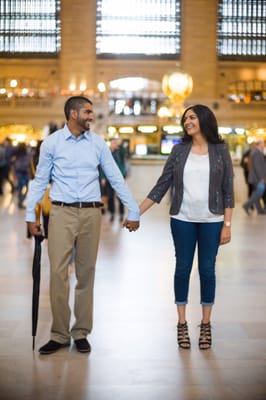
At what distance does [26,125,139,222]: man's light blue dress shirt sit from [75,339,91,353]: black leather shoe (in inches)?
31.2

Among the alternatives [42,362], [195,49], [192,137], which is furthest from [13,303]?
[195,49]

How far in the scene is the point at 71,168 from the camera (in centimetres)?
487

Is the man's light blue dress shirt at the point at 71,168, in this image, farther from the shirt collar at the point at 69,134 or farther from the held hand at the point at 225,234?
the held hand at the point at 225,234

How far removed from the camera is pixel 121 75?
49.9 metres

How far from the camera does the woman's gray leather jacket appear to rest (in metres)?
5.02

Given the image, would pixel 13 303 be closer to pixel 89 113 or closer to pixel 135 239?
pixel 89 113

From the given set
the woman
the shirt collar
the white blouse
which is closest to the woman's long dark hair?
the woman

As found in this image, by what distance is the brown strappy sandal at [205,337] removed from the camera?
5.07 m

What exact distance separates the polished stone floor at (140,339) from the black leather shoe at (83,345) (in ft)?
0.17

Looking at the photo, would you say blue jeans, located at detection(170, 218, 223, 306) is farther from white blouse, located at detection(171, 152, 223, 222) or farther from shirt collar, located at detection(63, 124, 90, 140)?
shirt collar, located at detection(63, 124, 90, 140)

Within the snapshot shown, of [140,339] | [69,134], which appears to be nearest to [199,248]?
[140,339]

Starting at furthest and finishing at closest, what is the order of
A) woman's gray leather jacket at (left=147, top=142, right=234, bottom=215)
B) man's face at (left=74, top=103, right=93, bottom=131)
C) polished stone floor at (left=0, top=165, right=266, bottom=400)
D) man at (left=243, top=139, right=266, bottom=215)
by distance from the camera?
man at (left=243, top=139, right=266, bottom=215) < woman's gray leather jacket at (left=147, top=142, right=234, bottom=215) < man's face at (left=74, top=103, right=93, bottom=131) < polished stone floor at (left=0, top=165, right=266, bottom=400)

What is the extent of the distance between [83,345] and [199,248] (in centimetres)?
92

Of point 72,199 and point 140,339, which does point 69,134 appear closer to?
point 72,199
